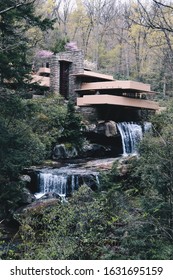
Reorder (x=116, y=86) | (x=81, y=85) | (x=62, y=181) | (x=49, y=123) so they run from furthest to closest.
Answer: (x=81, y=85), (x=116, y=86), (x=49, y=123), (x=62, y=181)

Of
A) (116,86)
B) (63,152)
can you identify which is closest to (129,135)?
(116,86)

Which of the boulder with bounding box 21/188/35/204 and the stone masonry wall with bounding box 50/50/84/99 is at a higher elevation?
the stone masonry wall with bounding box 50/50/84/99

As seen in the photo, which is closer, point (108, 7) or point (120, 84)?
point (120, 84)

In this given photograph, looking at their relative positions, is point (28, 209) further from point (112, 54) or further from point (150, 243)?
point (112, 54)

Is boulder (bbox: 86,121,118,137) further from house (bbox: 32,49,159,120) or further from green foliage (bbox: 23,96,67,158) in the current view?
house (bbox: 32,49,159,120)

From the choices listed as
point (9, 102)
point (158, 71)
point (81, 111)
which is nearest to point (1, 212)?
point (9, 102)

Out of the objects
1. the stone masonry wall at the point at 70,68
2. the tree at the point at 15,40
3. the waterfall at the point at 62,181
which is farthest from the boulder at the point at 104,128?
the tree at the point at 15,40

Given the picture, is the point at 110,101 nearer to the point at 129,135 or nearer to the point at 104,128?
the point at 104,128

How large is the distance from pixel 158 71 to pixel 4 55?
2250 cm

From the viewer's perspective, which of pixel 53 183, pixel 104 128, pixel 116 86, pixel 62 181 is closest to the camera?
pixel 62 181

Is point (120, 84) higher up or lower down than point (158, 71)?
lower down

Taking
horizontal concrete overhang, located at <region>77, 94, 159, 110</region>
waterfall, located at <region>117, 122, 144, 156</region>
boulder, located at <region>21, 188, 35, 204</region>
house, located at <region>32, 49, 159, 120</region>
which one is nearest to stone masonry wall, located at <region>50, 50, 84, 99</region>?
house, located at <region>32, 49, 159, 120</region>

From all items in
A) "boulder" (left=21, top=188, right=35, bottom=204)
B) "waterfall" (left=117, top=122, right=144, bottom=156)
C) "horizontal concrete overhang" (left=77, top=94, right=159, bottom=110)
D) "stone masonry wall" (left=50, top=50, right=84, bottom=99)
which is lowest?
"boulder" (left=21, top=188, right=35, bottom=204)

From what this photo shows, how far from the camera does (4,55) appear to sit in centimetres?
859
